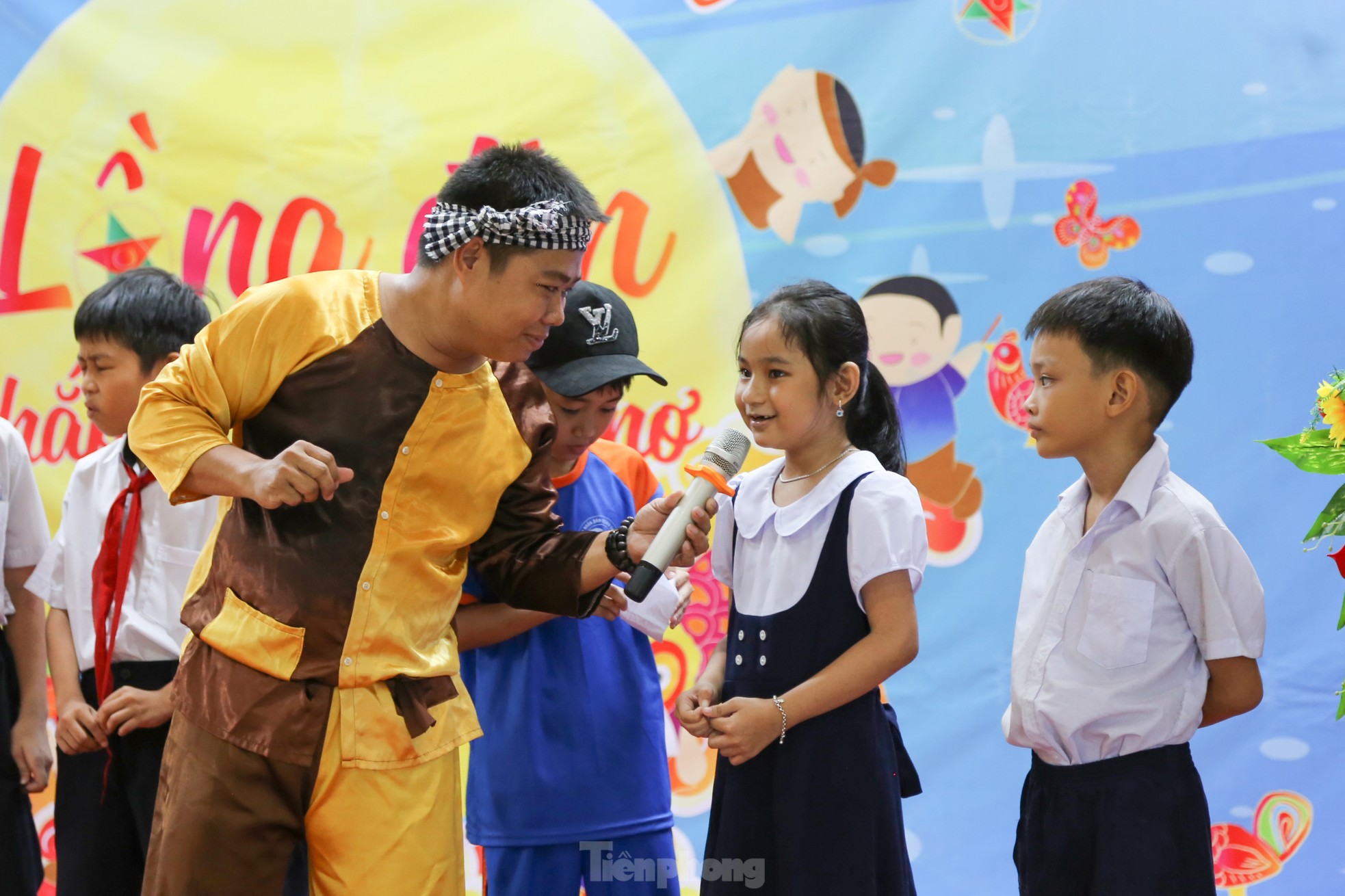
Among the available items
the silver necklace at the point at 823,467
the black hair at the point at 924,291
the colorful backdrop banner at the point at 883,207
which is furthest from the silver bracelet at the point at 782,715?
the black hair at the point at 924,291

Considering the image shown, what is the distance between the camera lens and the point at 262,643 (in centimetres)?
174

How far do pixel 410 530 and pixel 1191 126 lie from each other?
2.15 meters

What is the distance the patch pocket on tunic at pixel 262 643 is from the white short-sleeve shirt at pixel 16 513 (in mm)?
1283

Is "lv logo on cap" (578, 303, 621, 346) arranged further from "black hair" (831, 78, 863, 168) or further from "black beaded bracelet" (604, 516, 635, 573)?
"black hair" (831, 78, 863, 168)

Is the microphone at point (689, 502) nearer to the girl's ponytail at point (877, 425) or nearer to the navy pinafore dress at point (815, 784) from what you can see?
the navy pinafore dress at point (815, 784)

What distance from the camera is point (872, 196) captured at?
3049 millimetres

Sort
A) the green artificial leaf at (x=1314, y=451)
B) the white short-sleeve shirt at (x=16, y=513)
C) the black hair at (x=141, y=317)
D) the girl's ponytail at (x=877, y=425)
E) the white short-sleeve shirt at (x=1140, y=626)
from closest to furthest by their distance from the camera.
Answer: the green artificial leaf at (x=1314, y=451), the white short-sleeve shirt at (x=1140, y=626), the girl's ponytail at (x=877, y=425), the black hair at (x=141, y=317), the white short-sleeve shirt at (x=16, y=513)

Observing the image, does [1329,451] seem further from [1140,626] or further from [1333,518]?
[1140,626]

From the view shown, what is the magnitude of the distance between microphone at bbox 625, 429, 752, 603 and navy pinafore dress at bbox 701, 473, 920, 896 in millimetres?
212

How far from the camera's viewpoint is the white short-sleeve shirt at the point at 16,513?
271 cm

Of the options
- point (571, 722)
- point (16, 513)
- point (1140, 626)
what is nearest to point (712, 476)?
point (571, 722)

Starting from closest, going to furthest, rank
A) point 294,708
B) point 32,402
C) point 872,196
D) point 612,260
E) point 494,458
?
1. point 294,708
2. point 494,458
3. point 872,196
4. point 612,260
5. point 32,402

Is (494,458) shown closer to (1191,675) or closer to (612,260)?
(1191,675)

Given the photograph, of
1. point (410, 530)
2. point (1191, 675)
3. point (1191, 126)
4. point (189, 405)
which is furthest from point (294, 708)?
point (1191, 126)
